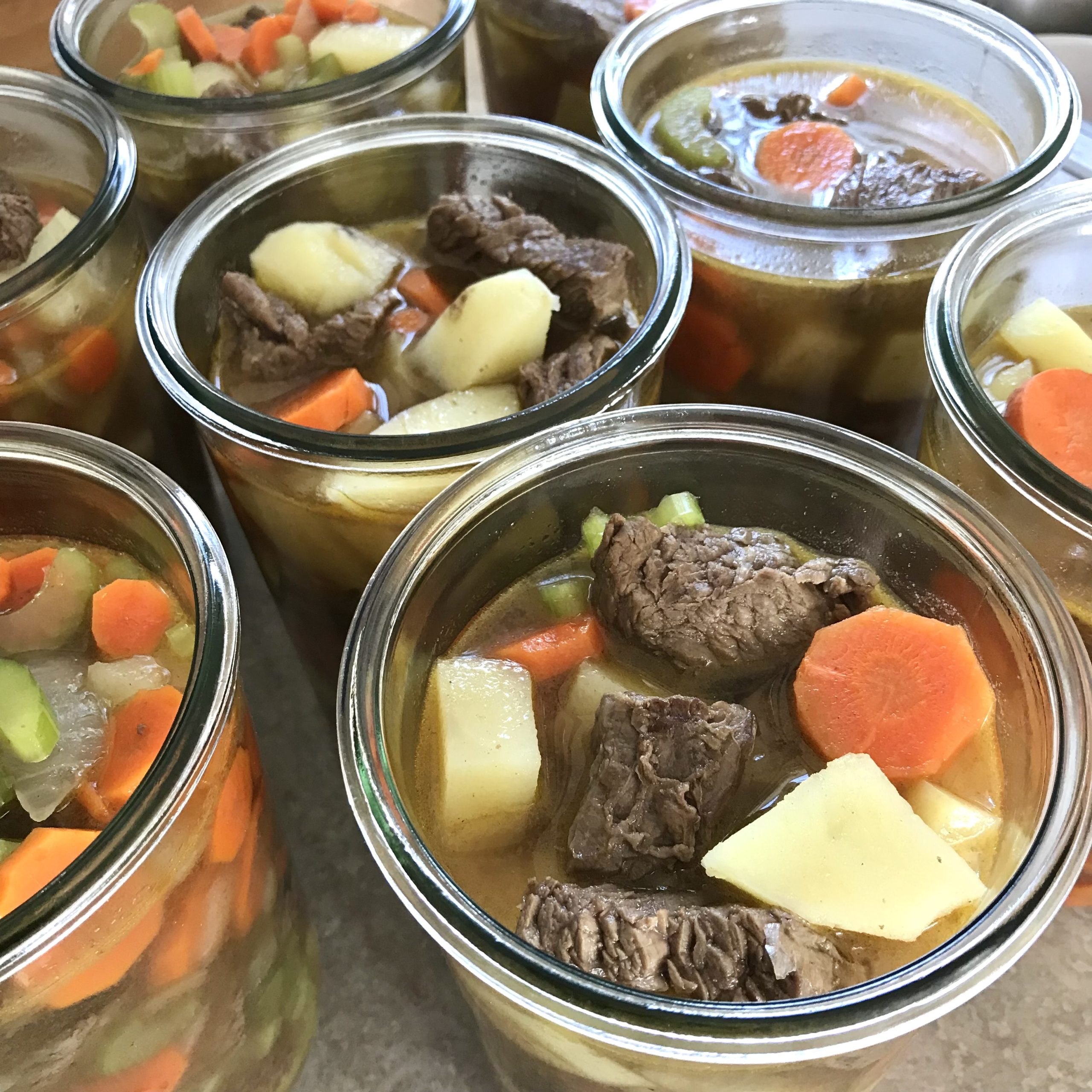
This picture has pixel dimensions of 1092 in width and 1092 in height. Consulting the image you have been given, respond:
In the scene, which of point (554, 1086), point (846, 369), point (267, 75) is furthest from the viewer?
point (267, 75)

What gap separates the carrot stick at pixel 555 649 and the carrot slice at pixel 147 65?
1.11 meters

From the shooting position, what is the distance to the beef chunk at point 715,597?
991mm

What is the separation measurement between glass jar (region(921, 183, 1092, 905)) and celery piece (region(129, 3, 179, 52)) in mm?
1283

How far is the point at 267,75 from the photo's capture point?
5.38 ft

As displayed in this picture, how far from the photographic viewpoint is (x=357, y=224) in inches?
58.3

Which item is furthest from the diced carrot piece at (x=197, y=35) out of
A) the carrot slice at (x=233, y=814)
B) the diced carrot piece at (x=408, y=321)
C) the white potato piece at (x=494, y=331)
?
the carrot slice at (x=233, y=814)

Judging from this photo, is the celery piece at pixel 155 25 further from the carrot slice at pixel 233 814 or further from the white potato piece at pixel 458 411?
the carrot slice at pixel 233 814

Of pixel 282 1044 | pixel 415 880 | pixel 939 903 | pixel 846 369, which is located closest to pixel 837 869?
pixel 939 903

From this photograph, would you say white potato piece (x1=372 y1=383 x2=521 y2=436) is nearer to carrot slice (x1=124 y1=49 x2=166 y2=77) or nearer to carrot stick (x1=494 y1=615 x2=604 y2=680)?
carrot stick (x1=494 y1=615 x2=604 y2=680)

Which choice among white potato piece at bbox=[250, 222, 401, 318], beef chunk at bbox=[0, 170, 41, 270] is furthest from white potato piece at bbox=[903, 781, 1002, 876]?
beef chunk at bbox=[0, 170, 41, 270]

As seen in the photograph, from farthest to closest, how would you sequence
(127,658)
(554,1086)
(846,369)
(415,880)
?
(846,369) < (127,658) < (554,1086) < (415,880)

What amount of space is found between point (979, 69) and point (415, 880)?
→ 1.41 m

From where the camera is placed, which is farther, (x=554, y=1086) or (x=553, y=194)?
(x=553, y=194)

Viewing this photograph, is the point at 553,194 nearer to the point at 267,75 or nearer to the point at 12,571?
the point at 267,75
